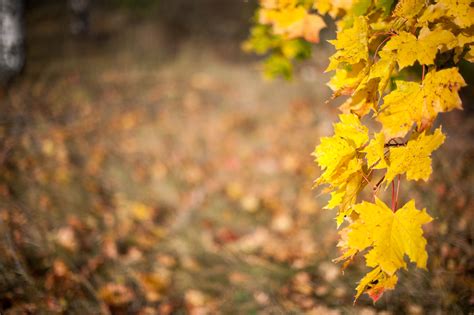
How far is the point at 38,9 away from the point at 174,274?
1030 cm

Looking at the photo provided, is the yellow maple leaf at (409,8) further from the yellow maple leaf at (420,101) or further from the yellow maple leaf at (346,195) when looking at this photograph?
the yellow maple leaf at (346,195)

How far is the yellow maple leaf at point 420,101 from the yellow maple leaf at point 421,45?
0.24 feet

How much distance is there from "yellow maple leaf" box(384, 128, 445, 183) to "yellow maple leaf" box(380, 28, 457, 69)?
269mm

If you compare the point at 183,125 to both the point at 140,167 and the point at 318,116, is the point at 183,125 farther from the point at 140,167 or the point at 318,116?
the point at 318,116

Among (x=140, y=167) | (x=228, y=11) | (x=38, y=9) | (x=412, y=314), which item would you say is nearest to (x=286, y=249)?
(x=412, y=314)

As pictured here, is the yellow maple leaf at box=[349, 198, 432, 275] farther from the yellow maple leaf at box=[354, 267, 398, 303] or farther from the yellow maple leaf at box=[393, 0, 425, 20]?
the yellow maple leaf at box=[393, 0, 425, 20]

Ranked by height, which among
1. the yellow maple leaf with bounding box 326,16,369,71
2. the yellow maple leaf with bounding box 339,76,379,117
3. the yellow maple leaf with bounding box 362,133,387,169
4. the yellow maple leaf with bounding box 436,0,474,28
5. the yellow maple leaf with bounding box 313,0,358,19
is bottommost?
the yellow maple leaf with bounding box 362,133,387,169

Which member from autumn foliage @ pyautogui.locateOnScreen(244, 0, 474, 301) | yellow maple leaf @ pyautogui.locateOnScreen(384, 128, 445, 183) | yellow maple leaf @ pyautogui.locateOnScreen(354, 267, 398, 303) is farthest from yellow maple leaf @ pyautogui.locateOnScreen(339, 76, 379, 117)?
yellow maple leaf @ pyautogui.locateOnScreen(354, 267, 398, 303)

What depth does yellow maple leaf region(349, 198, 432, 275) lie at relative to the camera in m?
1.17

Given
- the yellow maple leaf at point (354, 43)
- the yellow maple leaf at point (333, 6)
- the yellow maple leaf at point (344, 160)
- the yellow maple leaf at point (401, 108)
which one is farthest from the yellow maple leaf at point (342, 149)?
the yellow maple leaf at point (333, 6)

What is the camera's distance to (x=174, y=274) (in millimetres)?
3496

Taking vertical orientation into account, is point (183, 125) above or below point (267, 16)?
above

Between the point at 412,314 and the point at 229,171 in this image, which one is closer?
the point at 412,314

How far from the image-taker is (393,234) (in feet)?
4.00
